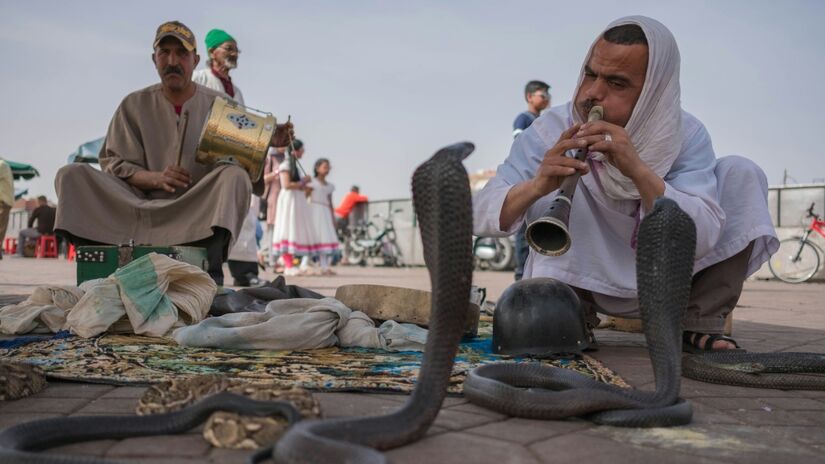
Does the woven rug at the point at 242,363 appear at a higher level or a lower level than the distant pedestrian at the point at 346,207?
lower

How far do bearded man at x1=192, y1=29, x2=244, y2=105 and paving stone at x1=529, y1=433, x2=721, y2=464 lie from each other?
5.13m

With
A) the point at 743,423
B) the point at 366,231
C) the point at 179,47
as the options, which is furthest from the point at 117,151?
the point at 366,231

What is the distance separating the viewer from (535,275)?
10.4 ft

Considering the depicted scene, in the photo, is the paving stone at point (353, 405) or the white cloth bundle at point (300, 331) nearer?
the paving stone at point (353, 405)

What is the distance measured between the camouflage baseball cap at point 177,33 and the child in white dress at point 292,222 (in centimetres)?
539

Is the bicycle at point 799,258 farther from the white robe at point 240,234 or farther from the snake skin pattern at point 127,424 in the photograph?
the snake skin pattern at point 127,424

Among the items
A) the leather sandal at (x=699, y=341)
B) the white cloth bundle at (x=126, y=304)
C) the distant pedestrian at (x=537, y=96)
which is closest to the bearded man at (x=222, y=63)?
the distant pedestrian at (x=537, y=96)

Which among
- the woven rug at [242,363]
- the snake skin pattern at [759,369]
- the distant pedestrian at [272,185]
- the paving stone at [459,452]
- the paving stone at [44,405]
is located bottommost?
the paving stone at [44,405]

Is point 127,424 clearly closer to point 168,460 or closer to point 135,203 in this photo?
point 168,460

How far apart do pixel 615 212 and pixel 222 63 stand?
4.25 meters

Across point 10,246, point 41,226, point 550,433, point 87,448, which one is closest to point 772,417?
point 550,433

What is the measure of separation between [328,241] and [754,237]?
8.21 metres

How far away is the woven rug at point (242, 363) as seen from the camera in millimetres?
2162

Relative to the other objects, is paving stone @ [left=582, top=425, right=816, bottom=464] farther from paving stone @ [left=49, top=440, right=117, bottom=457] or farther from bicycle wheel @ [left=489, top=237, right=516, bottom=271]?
bicycle wheel @ [left=489, top=237, right=516, bottom=271]
